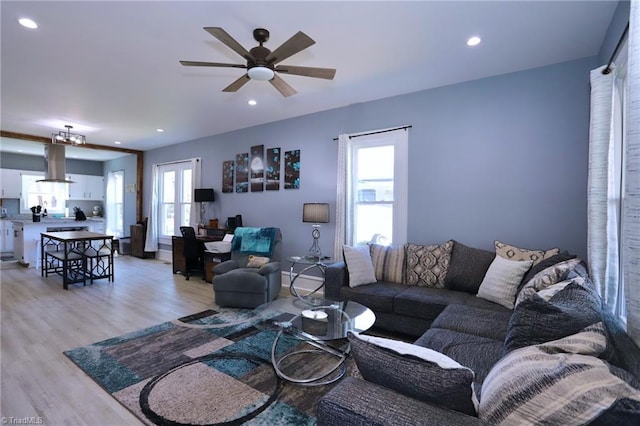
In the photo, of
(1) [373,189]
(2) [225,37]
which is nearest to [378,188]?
(1) [373,189]

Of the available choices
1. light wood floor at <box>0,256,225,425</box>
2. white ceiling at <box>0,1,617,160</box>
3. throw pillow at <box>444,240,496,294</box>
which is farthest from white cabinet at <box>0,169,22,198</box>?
throw pillow at <box>444,240,496,294</box>

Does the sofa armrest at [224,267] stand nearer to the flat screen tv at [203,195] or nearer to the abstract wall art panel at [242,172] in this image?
the abstract wall art panel at [242,172]

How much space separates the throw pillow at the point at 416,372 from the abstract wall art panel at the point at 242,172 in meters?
4.86

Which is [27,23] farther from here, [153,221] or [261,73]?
[153,221]

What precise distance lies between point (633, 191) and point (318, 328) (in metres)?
2.04

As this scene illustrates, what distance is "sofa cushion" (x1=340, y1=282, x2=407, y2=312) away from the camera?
10.0 feet

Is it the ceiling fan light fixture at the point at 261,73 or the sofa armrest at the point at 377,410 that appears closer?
the sofa armrest at the point at 377,410

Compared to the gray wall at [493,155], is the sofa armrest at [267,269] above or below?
below

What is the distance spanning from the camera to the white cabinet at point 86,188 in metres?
9.32

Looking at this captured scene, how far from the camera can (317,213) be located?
4125mm

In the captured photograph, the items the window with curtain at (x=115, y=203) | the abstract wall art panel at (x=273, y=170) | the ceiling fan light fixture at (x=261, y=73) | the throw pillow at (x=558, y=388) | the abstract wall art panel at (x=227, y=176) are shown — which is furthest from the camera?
the window with curtain at (x=115, y=203)

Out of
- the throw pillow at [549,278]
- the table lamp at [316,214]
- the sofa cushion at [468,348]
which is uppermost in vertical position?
the table lamp at [316,214]

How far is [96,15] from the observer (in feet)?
7.68

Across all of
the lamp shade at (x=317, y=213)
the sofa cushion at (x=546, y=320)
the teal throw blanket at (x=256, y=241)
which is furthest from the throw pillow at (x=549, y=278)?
the teal throw blanket at (x=256, y=241)
